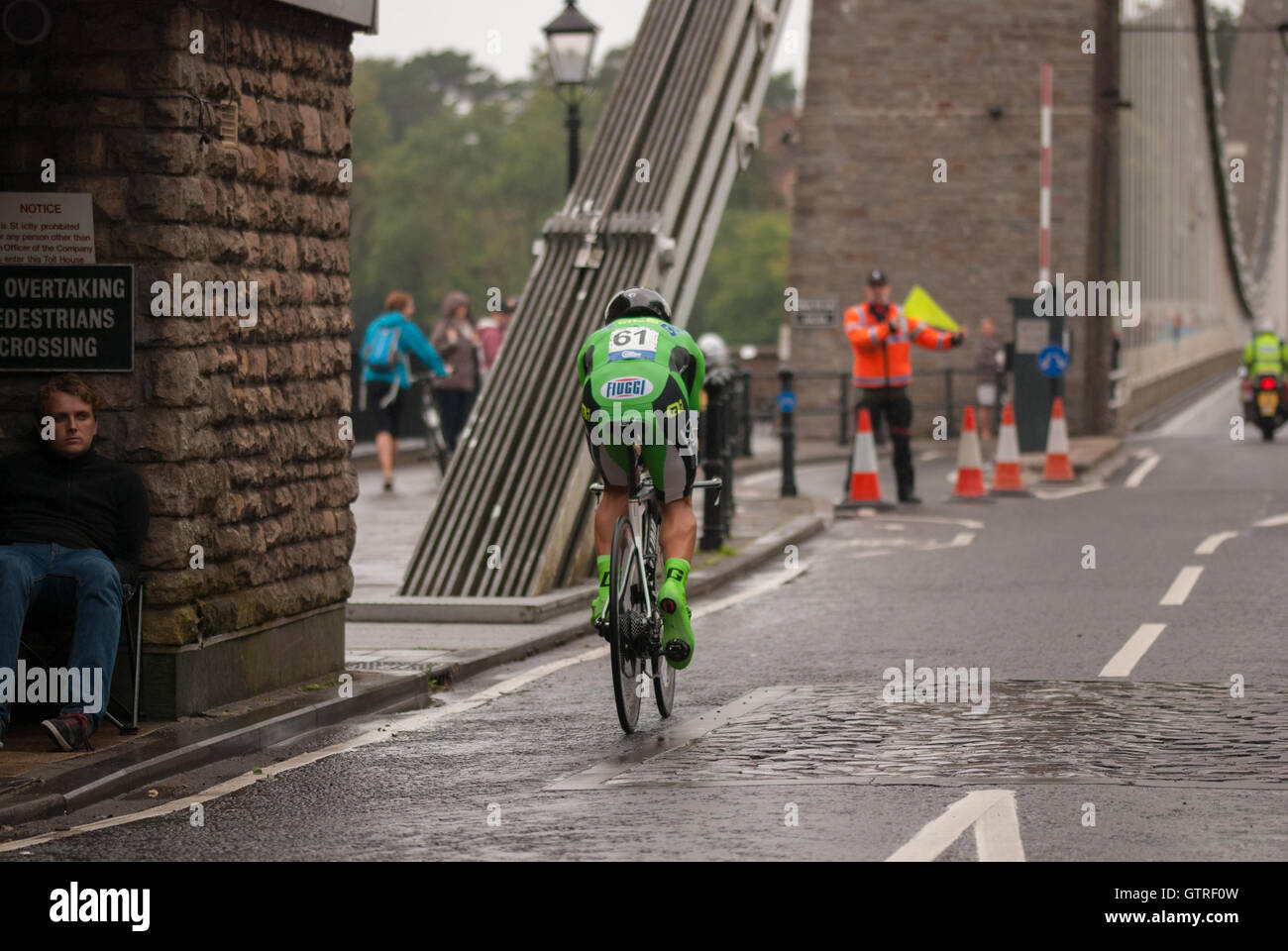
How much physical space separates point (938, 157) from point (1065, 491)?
12.4 meters

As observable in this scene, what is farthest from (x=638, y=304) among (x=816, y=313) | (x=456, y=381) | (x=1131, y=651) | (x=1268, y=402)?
(x=1268, y=402)

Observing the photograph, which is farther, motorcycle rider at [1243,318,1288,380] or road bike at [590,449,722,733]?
motorcycle rider at [1243,318,1288,380]

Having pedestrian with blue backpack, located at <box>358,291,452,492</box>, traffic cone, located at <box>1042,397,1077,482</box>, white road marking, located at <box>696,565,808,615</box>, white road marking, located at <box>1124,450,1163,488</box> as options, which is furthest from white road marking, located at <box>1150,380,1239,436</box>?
white road marking, located at <box>696,565,808,615</box>

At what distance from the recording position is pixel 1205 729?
859cm

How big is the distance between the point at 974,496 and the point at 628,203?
691 cm

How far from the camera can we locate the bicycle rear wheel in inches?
339

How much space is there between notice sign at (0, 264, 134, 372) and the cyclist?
180 cm

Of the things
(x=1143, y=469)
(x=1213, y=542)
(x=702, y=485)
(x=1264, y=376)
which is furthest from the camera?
(x=1264, y=376)

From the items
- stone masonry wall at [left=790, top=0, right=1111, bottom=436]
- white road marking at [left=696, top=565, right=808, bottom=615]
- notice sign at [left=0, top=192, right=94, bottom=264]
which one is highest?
stone masonry wall at [left=790, top=0, right=1111, bottom=436]

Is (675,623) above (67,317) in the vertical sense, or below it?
below

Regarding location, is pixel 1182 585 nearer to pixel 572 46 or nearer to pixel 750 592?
pixel 750 592

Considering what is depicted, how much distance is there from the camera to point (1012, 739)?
845 cm

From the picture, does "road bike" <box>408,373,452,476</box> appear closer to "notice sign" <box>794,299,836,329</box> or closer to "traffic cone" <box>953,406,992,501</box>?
"traffic cone" <box>953,406,992,501</box>

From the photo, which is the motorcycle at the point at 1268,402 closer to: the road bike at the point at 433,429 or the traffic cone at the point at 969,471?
the traffic cone at the point at 969,471
